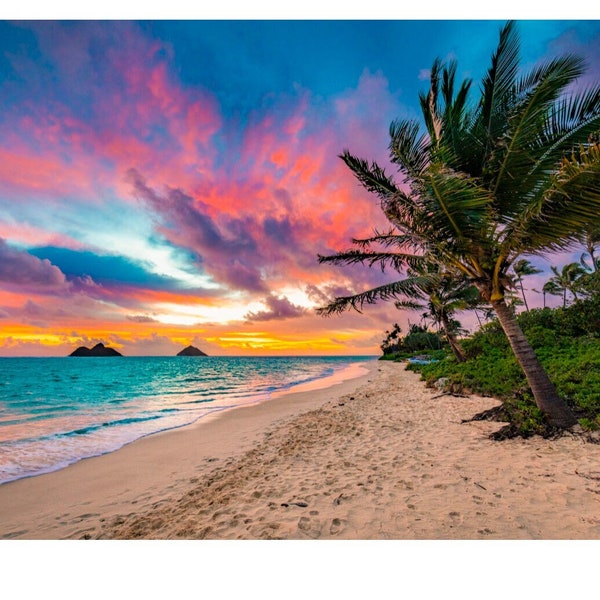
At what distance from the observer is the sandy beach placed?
3.04 meters

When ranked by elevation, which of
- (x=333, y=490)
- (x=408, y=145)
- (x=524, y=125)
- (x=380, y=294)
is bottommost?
(x=333, y=490)

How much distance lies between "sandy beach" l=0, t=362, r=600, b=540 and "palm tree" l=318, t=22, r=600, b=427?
224cm

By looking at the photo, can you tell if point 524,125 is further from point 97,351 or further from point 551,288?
point 97,351

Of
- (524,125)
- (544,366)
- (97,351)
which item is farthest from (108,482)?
(97,351)

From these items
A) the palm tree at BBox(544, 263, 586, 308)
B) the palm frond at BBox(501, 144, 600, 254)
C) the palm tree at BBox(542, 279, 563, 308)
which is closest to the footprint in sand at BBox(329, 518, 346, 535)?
the palm frond at BBox(501, 144, 600, 254)

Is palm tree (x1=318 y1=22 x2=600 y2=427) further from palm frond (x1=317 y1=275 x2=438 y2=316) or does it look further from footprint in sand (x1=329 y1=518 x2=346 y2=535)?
footprint in sand (x1=329 y1=518 x2=346 y2=535)

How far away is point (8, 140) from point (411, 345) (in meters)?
67.7

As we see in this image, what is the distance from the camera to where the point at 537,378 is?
575cm

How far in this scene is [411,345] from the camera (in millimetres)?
64812

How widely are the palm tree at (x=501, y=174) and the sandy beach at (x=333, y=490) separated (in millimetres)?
2245

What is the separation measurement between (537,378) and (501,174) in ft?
13.0

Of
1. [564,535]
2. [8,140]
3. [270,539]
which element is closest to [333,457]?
[270,539]

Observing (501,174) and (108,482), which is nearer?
(108,482)
